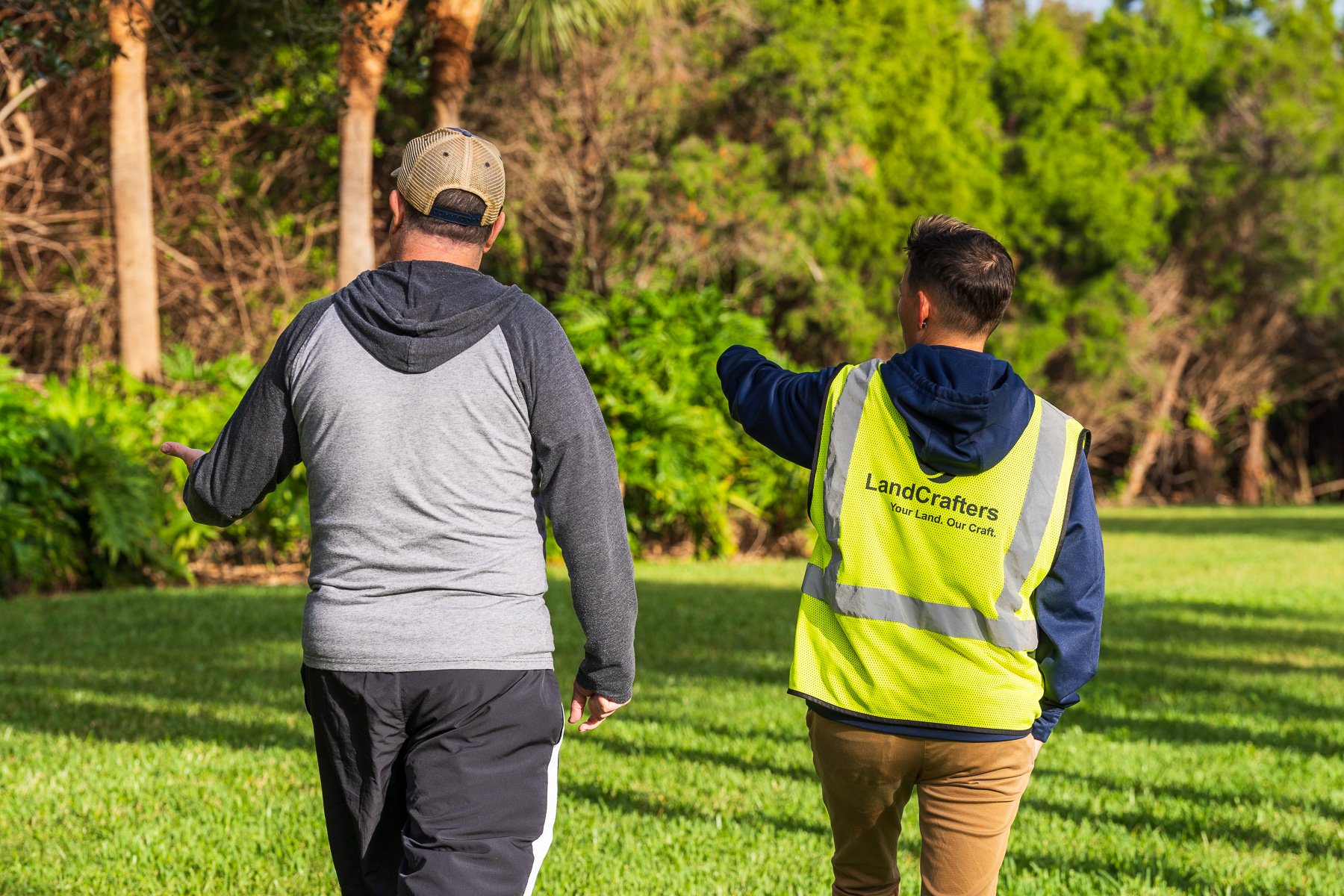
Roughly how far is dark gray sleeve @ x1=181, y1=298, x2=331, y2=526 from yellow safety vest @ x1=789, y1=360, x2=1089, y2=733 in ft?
3.48

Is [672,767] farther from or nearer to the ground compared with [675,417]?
nearer to the ground

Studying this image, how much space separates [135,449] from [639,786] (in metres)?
7.17

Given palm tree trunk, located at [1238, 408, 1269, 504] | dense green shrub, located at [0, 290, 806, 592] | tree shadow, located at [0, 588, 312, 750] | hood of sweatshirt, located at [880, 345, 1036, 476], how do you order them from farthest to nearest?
palm tree trunk, located at [1238, 408, 1269, 504], dense green shrub, located at [0, 290, 806, 592], tree shadow, located at [0, 588, 312, 750], hood of sweatshirt, located at [880, 345, 1036, 476]

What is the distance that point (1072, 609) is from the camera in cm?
257

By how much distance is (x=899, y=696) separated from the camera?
2469 millimetres

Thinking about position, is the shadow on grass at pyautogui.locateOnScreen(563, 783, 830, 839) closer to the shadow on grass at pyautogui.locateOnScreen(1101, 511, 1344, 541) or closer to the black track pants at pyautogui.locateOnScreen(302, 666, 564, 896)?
the black track pants at pyautogui.locateOnScreen(302, 666, 564, 896)

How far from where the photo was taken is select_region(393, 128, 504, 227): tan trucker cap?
2309mm

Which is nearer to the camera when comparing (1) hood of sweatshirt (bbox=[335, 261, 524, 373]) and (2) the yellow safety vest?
(1) hood of sweatshirt (bbox=[335, 261, 524, 373])

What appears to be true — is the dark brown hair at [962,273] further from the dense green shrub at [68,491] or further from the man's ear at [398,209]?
the dense green shrub at [68,491]

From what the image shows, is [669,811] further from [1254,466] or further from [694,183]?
[1254,466]

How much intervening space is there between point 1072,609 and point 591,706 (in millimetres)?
1009

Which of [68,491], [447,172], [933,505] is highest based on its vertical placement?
[447,172]

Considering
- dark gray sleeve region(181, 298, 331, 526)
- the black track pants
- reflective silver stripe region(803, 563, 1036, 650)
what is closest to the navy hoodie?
reflective silver stripe region(803, 563, 1036, 650)

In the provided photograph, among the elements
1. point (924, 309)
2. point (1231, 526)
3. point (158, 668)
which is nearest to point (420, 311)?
point (924, 309)
